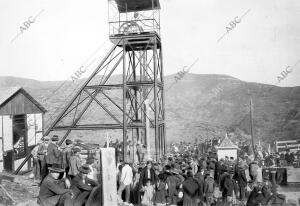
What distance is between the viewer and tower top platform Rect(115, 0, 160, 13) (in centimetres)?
1750

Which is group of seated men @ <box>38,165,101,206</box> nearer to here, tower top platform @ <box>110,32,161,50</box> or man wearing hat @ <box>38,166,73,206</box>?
man wearing hat @ <box>38,166,73,206</box>

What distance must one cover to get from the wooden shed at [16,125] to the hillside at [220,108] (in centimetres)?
1679

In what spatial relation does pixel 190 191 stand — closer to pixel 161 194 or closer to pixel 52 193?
pixel 161 194

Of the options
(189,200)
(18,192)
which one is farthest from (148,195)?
(18,192)

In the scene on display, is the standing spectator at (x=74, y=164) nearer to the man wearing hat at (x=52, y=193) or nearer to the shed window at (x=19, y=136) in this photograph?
the man wearing hat at (x=52, y=193)

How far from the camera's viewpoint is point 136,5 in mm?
17969

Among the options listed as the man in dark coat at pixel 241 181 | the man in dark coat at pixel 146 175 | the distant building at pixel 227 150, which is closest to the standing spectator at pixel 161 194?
the man in dark coat at pixel 146 175

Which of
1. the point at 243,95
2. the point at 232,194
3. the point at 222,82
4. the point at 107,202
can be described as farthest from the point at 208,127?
the point at 107,202

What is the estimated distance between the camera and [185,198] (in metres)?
9.94

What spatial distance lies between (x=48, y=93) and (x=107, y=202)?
173 ft

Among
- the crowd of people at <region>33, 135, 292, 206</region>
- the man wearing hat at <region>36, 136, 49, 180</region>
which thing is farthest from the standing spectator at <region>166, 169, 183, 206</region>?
the man wearing hat at <region>36, 136, 49, 180</region>

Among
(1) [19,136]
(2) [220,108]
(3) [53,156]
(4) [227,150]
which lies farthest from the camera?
(2) [220,108]

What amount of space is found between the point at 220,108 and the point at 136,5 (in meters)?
39.3

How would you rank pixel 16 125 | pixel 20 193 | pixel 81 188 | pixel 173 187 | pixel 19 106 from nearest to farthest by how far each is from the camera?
pixel 81 188, pixel 20 193, pixel 173 187, pixel 16 125, pixel 19 106
